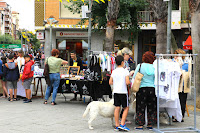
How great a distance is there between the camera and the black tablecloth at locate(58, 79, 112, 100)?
10.4 metres

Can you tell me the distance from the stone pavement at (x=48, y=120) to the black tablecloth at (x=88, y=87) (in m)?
0.54

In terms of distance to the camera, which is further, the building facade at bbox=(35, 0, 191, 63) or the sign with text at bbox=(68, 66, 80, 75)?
the building facade at bbox=(35, 0, 191, 63)

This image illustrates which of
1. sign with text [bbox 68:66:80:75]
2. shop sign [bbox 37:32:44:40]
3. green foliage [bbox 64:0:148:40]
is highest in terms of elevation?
green foliage [bbox 64:0:148:40]

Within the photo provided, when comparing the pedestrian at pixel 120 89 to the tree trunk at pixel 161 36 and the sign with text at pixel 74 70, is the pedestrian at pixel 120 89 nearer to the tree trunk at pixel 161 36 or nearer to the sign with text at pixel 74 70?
the sign with text at pixel 74 70

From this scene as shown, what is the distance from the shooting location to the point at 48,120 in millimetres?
8281

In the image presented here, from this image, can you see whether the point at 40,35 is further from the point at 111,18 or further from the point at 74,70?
the point at 74,70

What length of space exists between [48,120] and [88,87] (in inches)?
103

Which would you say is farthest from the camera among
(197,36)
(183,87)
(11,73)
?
(11,73)

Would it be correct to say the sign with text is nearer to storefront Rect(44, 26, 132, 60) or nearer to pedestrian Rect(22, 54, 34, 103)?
pedestrian Rect(22, 54, 34, 103)

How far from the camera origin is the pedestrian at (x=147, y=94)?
7.26 m

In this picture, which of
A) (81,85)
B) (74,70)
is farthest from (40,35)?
(81,85)

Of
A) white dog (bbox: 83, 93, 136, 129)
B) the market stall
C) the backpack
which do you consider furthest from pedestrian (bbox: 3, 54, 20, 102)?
white dog (bbox: 83, 93, 136, 129)

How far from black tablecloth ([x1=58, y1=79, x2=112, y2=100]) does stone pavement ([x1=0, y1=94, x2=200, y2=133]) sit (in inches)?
21.5

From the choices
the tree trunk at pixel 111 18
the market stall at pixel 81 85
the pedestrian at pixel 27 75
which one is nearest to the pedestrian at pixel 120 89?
the market stall at pixel 81 85
